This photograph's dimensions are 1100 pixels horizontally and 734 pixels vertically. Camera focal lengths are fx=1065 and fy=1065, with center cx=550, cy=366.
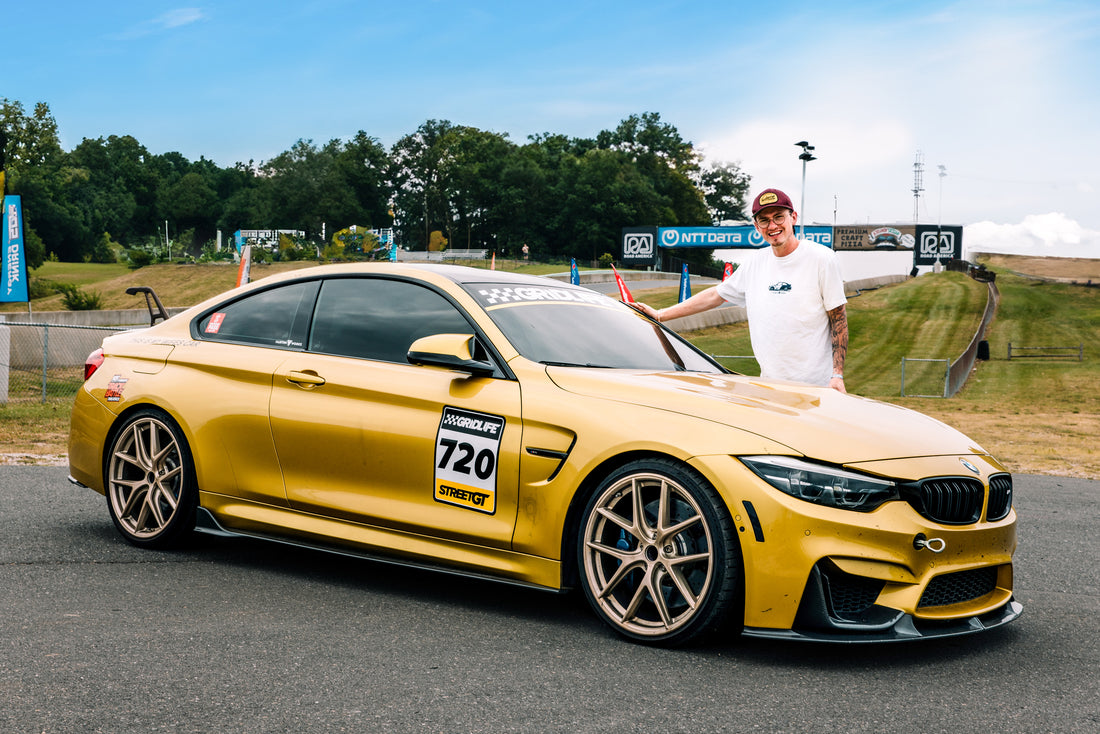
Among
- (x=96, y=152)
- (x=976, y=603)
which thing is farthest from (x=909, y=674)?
(x=96, y=152)

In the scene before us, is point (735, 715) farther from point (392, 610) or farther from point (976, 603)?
point (392, 610)

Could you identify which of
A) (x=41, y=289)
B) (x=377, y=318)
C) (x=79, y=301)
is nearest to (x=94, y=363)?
(x=377, y=318)

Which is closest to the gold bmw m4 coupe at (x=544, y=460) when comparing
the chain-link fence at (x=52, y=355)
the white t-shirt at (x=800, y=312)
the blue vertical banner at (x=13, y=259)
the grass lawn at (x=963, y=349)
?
the white t-shirt at (x=800, y=312)

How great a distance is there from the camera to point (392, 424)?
462 cm

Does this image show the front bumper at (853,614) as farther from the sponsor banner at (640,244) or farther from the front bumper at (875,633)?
the sponsor banner at (640,244)

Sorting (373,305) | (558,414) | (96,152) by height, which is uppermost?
(96,152)

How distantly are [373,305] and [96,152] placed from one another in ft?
557

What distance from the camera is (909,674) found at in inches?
146

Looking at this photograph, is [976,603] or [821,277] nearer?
[976,603]

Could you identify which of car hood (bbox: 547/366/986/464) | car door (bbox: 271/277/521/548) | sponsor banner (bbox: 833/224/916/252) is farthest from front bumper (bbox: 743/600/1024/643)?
sponsor banner (bbox: 833/224/916/252)

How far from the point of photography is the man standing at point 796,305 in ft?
19.5

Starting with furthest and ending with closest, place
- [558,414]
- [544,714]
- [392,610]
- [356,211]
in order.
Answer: [356,211] → [392,610] → [558,414] → [544,714]

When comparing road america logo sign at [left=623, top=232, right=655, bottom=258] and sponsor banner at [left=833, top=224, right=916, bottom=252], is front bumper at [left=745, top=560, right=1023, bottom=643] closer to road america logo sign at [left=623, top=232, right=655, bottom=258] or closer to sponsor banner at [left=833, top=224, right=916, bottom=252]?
road america logo sign at [left=623, top=232, right=655, bottom=258]

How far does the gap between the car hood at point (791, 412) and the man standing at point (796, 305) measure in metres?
1.24
